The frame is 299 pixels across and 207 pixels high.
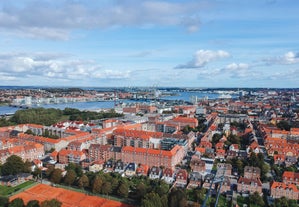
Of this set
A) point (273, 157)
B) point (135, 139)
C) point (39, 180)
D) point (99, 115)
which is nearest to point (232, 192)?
point (273, 157)

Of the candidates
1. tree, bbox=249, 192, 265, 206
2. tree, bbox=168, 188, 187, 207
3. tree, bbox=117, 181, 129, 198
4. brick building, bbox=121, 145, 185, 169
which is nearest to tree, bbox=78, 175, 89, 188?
tree, bbox=117, 181, 129, 198

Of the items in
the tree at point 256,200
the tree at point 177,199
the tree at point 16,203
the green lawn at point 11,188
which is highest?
the tree at point 177,199

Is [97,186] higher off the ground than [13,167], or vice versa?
[13,167]

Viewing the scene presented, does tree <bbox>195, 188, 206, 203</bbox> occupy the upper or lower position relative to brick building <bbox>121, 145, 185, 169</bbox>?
lower

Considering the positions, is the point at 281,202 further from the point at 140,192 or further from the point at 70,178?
the point at 70,178

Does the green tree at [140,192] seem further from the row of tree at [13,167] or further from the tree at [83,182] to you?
the row of tree at [13,167]

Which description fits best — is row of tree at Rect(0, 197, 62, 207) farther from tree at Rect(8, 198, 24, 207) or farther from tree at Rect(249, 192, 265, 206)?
tree at Rect(249, 192, 265, 206)

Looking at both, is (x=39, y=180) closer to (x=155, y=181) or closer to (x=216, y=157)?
(x=155, y=181)

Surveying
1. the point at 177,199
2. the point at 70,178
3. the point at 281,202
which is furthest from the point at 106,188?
the point at 281,202

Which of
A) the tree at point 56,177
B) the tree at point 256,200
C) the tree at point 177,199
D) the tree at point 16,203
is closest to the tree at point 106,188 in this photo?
the tree at point 56,177

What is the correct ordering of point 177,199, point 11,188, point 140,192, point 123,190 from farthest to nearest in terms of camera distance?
point 11,188
point 123,190
point 140,192
point 177,199
